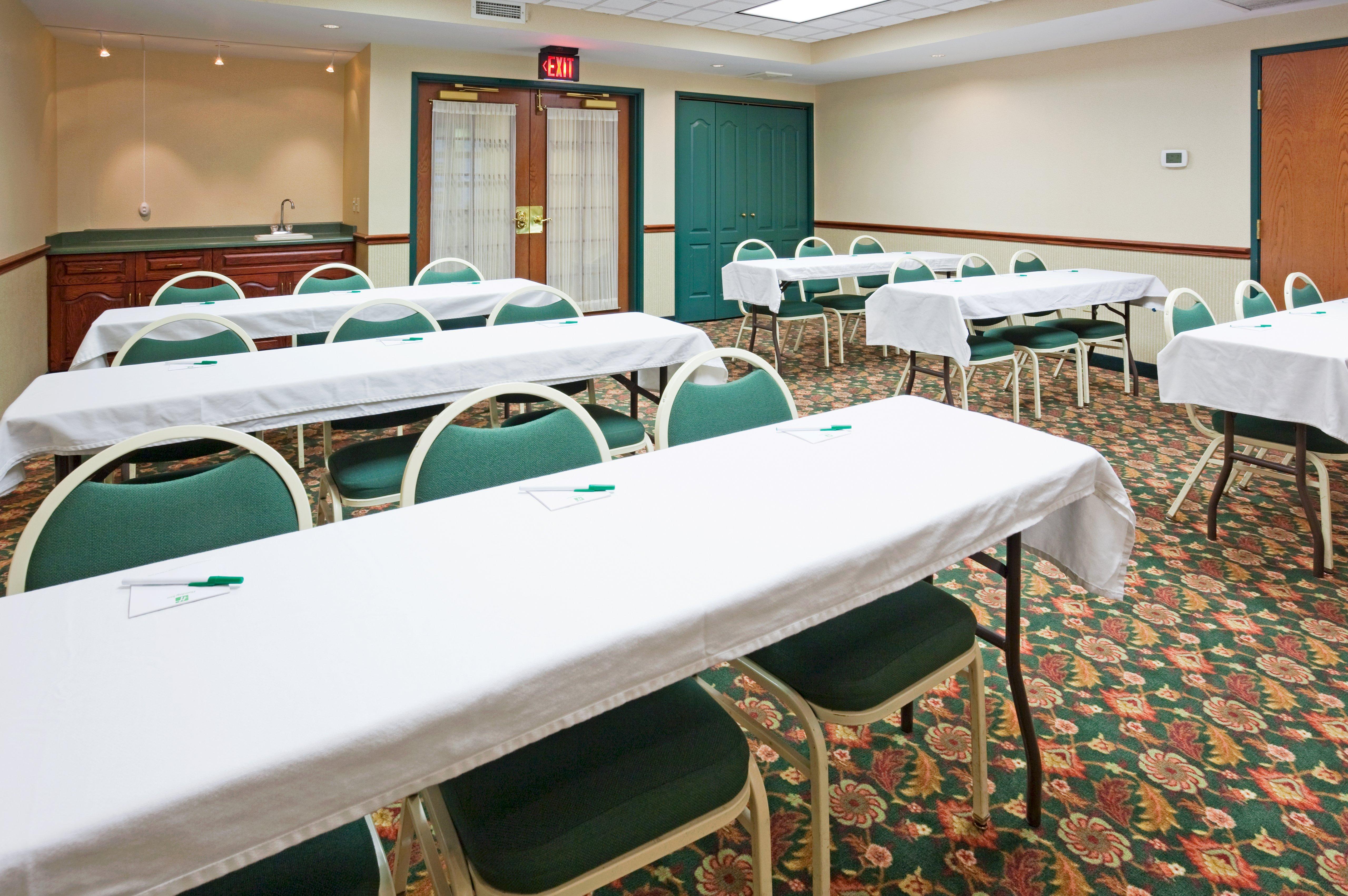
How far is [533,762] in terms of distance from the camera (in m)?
1.44

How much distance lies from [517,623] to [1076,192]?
7425 mm

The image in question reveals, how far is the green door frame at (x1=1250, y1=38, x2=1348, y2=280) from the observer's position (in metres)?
6.08

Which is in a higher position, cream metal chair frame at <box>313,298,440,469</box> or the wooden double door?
the wooden double door

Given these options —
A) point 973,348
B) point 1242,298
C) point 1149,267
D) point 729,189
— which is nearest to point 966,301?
point 973,348

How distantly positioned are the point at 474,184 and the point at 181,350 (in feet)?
15.3

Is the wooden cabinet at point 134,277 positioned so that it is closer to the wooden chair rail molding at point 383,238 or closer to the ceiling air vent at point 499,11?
the wooden chair rail molding at point 383,238

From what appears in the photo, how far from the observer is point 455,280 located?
5816mm

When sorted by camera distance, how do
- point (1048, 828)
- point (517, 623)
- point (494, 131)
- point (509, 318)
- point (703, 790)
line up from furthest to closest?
point (494, 131), point (509, 318), point (1048, 828), point (703, 790), point (517, 623)

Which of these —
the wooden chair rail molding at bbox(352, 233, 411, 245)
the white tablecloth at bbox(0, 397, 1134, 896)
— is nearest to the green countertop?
the wooden chair rail molding at bbox(352, 233, 411, 245)

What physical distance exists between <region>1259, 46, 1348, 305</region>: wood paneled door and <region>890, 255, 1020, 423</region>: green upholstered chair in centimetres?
187

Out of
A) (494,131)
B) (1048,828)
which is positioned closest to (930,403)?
(1048,828)

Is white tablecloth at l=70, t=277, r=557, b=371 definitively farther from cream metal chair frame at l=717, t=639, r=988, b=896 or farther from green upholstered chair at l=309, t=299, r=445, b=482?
cream metal chair frame at l=717, t=639, r=988, b=896

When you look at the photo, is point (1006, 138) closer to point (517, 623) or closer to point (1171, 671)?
point (1171, 671)

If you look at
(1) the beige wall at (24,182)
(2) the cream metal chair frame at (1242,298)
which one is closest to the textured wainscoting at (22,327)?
(1) the beige wall at (24,182)
